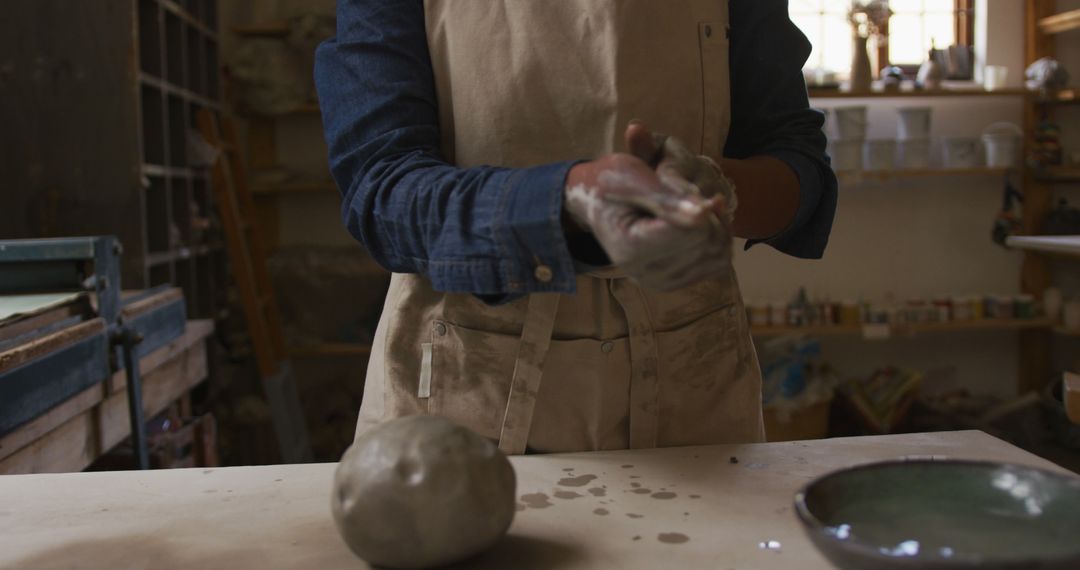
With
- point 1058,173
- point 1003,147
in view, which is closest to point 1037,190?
point 1058,173

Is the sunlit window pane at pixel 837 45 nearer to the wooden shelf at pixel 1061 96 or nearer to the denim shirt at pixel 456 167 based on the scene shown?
the wooden shelf at pixel 1061 96

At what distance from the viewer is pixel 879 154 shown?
3.73 metres

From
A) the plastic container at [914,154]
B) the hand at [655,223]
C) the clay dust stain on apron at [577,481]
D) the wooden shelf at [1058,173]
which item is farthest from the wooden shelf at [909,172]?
the hand at [655,223]

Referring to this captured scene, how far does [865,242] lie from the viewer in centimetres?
406

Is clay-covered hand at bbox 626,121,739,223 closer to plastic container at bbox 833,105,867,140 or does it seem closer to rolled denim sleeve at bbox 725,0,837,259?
rolled denim sleeve at bbox 725,0,837,259

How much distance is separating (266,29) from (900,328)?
2.71 m

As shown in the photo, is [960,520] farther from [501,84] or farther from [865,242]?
[865,242]

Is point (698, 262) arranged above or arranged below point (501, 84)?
below

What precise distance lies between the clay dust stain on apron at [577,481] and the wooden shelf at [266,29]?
306 centimetres

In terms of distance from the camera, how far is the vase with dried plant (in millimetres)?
3729

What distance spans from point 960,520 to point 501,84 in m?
0.72

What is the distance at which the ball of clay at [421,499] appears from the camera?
2.51ft

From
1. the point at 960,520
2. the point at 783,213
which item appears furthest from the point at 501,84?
the point at 960,520

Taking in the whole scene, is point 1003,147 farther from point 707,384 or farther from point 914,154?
point 707,384
